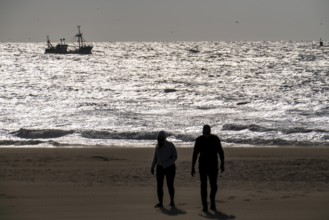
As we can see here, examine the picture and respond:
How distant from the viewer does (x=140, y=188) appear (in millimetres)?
13281

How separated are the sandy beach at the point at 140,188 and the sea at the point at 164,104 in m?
6.04

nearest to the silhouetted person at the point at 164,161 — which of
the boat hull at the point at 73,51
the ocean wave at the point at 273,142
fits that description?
the ocean wave at the point at 273,142

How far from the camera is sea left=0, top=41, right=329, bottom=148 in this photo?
1033 inches

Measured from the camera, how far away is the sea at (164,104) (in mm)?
26234

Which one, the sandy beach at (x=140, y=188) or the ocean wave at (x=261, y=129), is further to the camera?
the ocean wave at (x=261, y=129)

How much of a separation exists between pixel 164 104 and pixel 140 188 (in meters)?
29.8

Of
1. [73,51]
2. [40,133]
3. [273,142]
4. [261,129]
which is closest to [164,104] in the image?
[261,129]

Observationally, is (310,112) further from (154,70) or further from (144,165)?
(154,70)

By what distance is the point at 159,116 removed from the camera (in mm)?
35031

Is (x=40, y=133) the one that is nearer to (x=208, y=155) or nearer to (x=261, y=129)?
(x=261, y=129)

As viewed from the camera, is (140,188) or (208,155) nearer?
(208,155)

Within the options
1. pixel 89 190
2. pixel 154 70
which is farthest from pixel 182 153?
pixel 154 70

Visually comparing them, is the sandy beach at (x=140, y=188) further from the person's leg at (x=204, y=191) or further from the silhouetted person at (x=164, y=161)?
the silhouetted person at (x=164, y=161)

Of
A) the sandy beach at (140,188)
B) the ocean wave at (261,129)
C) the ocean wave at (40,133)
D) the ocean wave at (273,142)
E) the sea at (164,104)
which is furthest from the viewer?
the ocean wave at (261,129)
